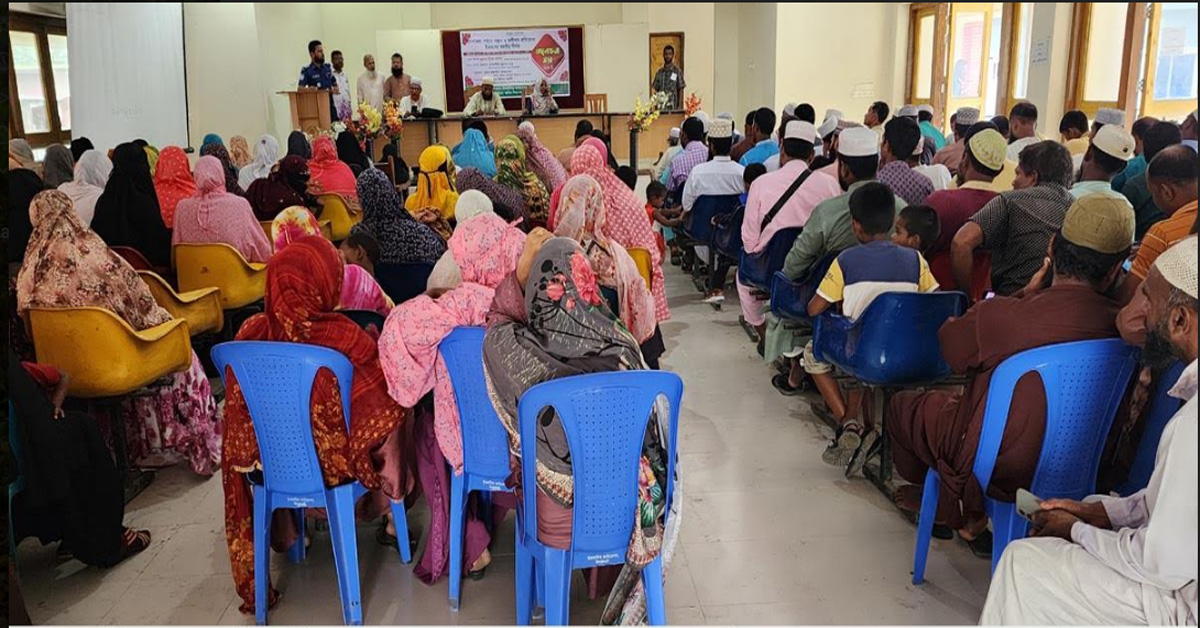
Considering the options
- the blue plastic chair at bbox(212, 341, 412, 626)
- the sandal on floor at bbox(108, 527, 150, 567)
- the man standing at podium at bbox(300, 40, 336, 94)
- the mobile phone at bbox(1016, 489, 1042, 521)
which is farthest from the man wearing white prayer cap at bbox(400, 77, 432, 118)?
the mobile phone at bbox(1016, 489, 1042, 521)

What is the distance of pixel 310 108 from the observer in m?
10.1

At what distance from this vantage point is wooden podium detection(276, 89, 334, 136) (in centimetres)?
1002

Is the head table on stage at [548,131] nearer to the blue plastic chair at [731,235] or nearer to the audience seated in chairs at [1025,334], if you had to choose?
the blue plastic chair at [731,235]

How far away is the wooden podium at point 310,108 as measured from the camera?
1002 centimetres

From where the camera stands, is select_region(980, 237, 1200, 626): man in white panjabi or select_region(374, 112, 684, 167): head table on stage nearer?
select_region(980, 237, 1200, 626): man in white panjabi

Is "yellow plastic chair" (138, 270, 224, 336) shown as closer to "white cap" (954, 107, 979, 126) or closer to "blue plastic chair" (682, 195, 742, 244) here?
"blue plastic chair" (682, 195, 742, 244)

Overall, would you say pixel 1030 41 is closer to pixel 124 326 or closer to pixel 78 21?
pixel 124 326

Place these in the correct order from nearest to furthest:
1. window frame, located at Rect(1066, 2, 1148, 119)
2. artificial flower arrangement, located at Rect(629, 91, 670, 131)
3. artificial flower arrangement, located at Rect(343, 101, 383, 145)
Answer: window frame, located at Rect(1066, 2, 1148, 119) < artificial flower arrangement, located at Rect(343, 101, 383, 145) < artificial flower arrangement, located at Rect(629, 91, 670, 131)

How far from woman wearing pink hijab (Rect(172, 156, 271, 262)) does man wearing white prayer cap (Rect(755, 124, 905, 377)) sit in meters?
2.61

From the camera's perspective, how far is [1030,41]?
26.6ft

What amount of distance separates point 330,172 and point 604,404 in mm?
4650

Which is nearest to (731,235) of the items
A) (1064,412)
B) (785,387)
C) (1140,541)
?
(785,387)

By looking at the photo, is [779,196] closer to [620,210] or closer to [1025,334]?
[620,210]

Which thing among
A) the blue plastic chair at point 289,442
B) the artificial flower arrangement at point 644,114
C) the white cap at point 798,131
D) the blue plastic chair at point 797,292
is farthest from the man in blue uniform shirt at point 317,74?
the blue plastic chair at point 289,442
